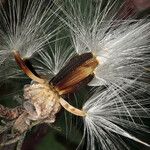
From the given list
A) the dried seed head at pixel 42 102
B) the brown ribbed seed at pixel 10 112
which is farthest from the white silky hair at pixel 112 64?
the brown ribbed seed at pixel 10 112

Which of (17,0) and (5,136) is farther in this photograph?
(17,0)

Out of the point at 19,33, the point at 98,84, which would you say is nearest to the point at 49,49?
the point at 19,33

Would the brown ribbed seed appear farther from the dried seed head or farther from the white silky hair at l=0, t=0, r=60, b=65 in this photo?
the white silky hair at l=0, t=0, r=60, b=65

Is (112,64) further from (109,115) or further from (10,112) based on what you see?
(10,112)

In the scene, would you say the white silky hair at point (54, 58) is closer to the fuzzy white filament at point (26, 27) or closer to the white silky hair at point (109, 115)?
the fuzzy white filament at point (26, 27)

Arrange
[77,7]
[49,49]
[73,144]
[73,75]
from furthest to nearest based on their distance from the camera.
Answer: [73,144], [49,49], [77,7], [73,75]

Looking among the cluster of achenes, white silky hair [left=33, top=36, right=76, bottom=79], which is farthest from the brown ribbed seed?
white silky hair [left=33, top=36, right=76, bottom=79]

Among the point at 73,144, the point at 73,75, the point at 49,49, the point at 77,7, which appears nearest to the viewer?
the point at 73,75

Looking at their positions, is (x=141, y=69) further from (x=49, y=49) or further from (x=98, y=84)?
(x=49, y=49)

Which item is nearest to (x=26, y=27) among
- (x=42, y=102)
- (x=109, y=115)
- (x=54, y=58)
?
(x=54, y=58)
